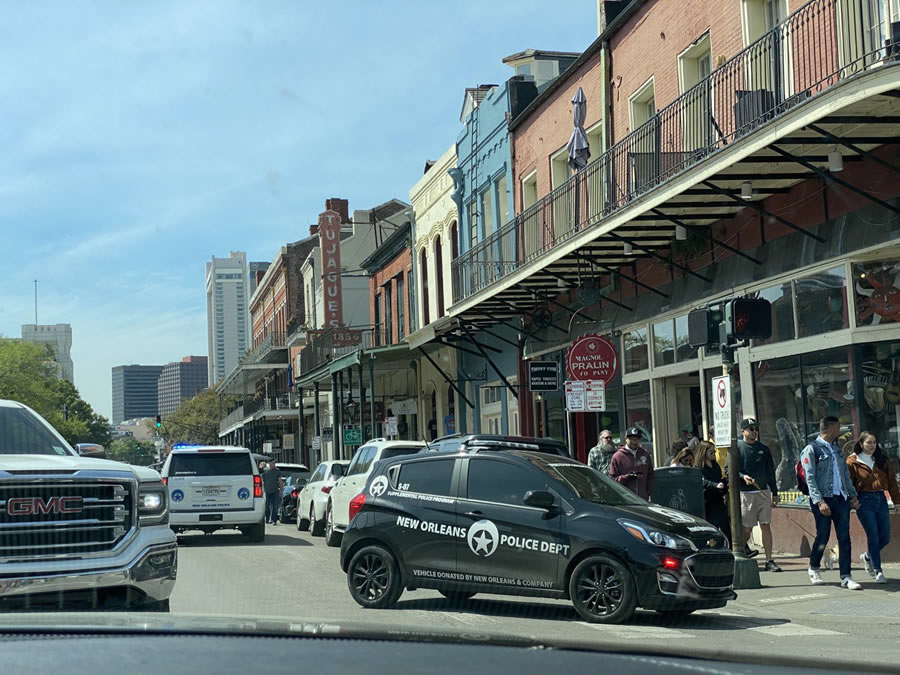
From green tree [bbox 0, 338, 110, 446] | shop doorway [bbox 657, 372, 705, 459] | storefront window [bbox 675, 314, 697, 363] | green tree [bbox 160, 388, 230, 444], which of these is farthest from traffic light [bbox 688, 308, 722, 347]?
green tree [bbox 160, 388, 230, 444]

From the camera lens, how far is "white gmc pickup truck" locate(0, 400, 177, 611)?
7324 mm

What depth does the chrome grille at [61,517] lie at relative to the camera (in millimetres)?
7355

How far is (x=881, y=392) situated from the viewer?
13672 millimetres

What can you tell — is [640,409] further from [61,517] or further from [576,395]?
[61,517]

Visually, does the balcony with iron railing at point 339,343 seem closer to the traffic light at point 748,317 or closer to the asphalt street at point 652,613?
the asphalt street at point 652,613

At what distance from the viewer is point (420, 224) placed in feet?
115

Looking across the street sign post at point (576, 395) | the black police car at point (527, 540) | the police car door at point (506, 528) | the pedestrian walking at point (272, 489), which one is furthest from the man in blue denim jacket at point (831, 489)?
the pedestrian walking at point (272, 489)

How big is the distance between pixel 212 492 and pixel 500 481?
11.1 metres

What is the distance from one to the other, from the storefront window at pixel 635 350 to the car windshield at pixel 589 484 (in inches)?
346

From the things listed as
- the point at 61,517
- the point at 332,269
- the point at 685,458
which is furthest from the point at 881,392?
the point at 332,269

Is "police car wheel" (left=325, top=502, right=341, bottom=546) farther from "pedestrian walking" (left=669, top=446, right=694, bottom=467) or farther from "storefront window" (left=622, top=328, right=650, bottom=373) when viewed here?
"pedestrian walking" (left=669, top=446, right=694, bottom=467)

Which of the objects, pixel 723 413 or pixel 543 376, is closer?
pixel 723 413

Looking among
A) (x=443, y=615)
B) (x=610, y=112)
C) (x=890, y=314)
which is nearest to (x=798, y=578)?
(x=890, y=314)

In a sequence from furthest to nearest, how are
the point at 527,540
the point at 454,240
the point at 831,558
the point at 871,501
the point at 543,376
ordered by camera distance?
the point at 454,240, the point at 543,376, the point at 831,558, the point at 871,501, the point at 527,540
